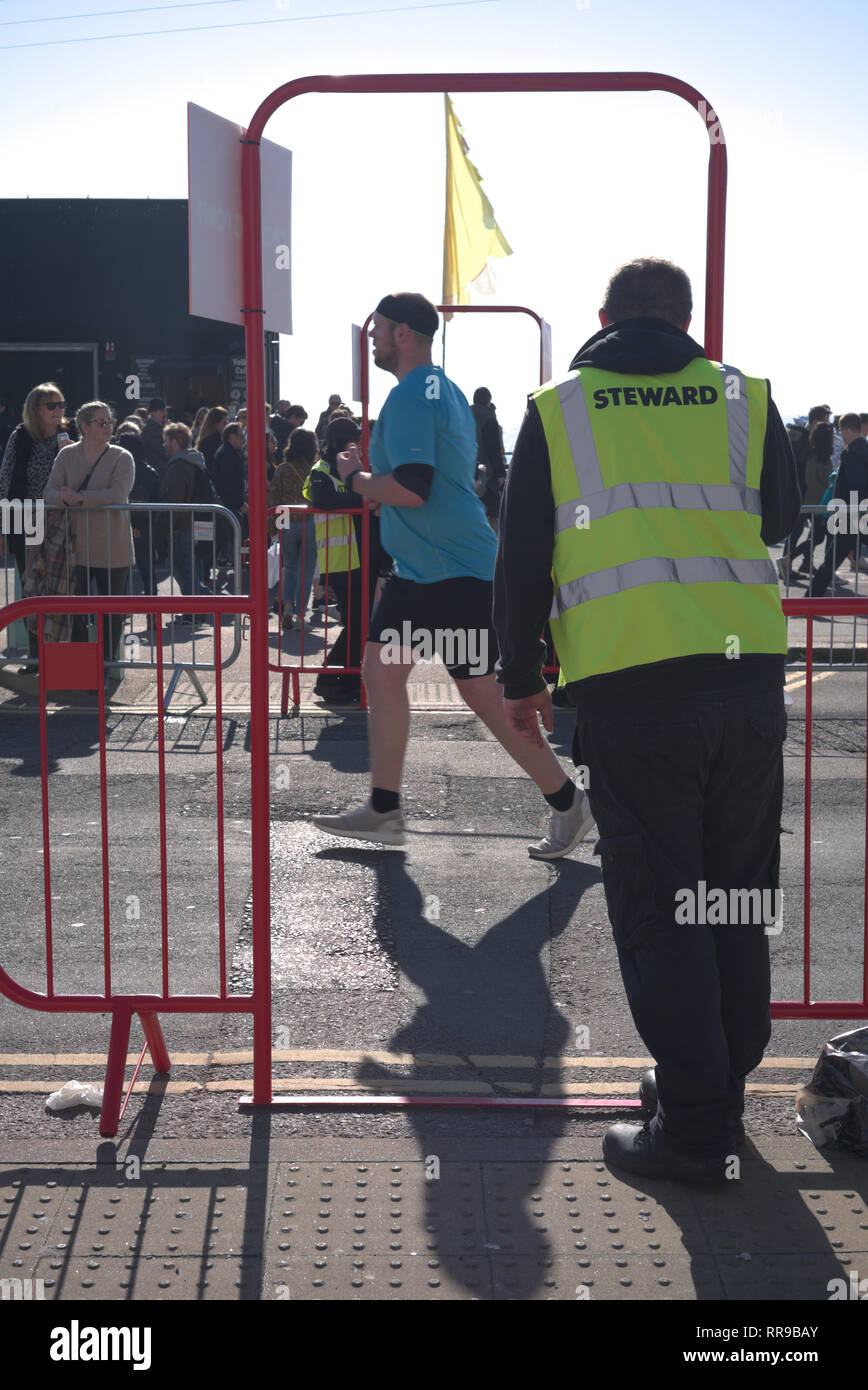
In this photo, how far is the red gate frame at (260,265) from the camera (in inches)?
144

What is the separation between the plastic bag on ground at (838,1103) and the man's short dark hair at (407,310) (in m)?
3.04

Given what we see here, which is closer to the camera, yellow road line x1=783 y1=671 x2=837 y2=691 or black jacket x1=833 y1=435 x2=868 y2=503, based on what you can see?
yellow road line x1=783 y1=671 x2=837 y2=691

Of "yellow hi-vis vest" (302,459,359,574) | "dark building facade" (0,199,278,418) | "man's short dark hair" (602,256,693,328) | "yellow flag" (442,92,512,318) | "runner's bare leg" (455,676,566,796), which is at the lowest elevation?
"runner's bare leg" (455,676,566,796)

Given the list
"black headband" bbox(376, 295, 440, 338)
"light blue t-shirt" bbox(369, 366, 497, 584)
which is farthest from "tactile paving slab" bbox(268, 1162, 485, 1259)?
"black headband" bbox(376, 295, 440, 338)

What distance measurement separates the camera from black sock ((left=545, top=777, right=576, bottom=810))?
5.73m

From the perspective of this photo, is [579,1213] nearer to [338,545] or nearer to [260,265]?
[260,265]

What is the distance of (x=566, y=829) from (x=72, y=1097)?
2.60 meters

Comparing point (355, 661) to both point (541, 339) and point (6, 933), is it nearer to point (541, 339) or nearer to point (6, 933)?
point (541, 339)

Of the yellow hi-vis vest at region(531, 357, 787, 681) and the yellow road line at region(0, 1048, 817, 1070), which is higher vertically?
the yellow hi-vis vest at region(531, 357, 787, 681)
